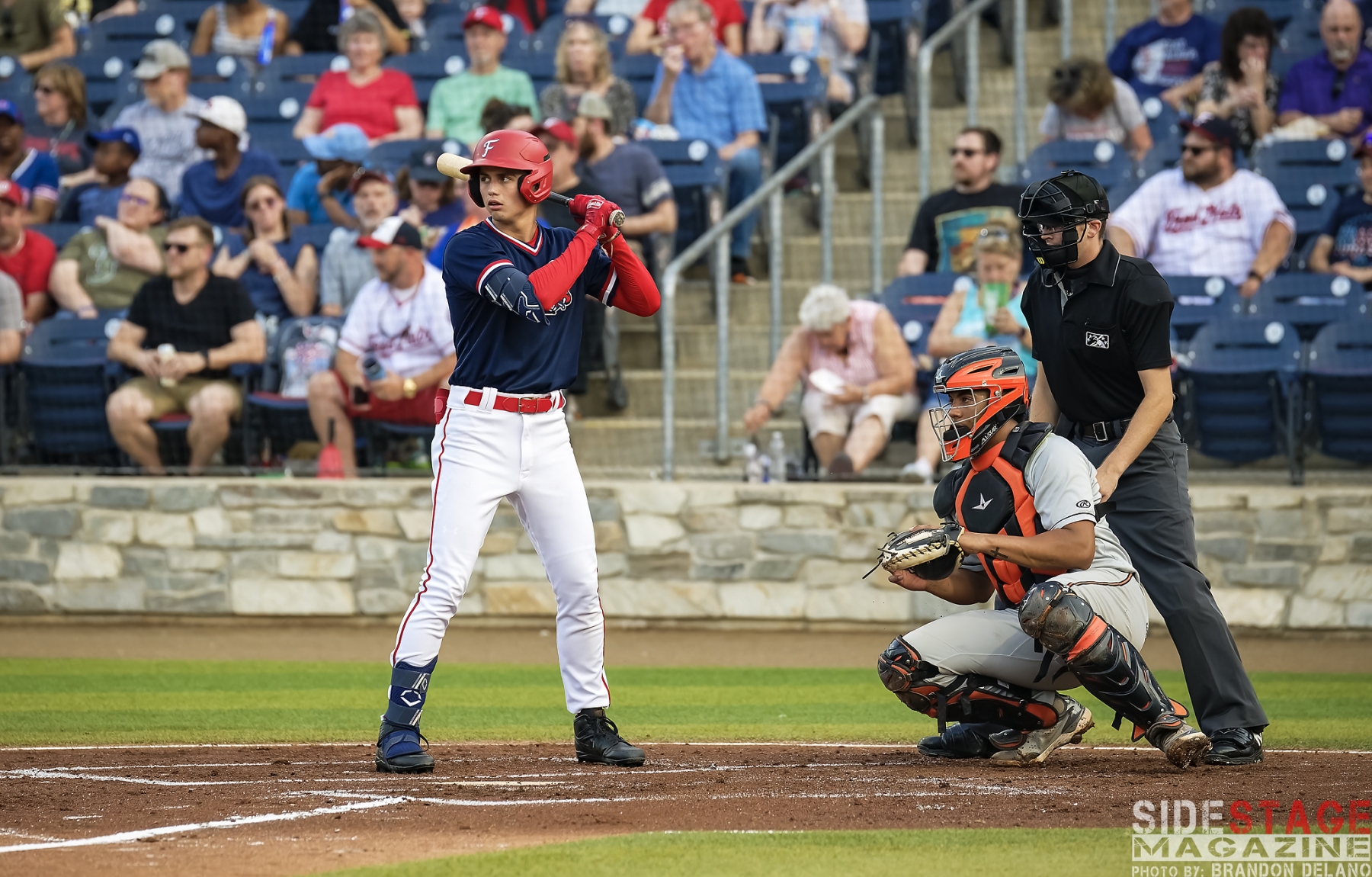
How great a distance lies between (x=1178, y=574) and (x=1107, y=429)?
1.84 feet

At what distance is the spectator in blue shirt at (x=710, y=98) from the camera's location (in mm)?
11953

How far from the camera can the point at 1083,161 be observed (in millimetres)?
11391

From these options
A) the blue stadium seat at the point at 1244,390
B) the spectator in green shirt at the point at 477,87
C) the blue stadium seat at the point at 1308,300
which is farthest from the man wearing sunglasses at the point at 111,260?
the blue stadium seat at the point at 1308,300

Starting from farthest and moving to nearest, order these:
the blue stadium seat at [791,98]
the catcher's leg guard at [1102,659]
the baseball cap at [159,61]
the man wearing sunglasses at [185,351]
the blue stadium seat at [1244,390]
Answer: the baseball cap at [159,61] < the blue stadium seat at [791,98] < the man wearing sunglasses at [185,351] < the blue stadium seat at [1244,390] < the catcher's leg guard at [1102,659]

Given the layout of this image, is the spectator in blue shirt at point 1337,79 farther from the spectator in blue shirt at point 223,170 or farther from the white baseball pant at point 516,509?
the white baseball pant at point 516,509

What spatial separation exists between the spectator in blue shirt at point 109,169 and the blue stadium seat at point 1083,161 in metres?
6.69

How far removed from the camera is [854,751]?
605 centimetres

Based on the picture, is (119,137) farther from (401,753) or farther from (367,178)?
(401,753)

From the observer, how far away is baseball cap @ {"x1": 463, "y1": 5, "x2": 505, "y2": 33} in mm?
12370

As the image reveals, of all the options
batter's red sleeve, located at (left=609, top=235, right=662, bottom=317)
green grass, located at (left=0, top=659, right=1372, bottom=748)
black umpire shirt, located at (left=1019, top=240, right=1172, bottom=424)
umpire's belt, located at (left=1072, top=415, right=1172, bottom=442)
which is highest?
batter's red sleeve, located at (left=609, top=235, right=662, bottom=317)

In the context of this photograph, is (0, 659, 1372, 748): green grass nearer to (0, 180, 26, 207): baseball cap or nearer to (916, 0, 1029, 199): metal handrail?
(0, 180, 26, 207): baseball cap

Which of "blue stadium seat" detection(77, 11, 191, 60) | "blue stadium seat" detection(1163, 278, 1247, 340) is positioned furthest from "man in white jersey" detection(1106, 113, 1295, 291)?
"blue stadium seat" detection(77, 11, 191, 60)

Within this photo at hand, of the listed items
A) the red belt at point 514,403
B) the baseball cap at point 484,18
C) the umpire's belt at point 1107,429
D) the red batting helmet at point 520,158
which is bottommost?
the umpire's belt at point 1107,429

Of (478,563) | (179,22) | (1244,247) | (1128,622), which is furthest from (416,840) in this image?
(179,22)
